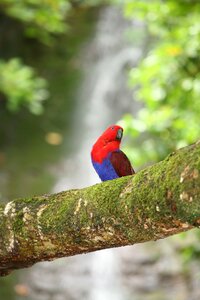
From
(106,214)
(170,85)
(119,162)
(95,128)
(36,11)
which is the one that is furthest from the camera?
(95,128)

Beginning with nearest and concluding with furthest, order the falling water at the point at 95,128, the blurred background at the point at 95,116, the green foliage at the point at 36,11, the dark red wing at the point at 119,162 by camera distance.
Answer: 1. the dark red wing at the point at 119,162
2. the blurred background at the point at 95,116
3. the falling water at the point at 95,128
4. the green foliage at the point at 36,11

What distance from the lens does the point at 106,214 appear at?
1794mm

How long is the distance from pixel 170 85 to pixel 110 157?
8.86 ft

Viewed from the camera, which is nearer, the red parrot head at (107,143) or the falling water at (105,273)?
the red parrot head at (107,143)

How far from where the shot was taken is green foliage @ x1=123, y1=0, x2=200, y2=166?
4.42 metres

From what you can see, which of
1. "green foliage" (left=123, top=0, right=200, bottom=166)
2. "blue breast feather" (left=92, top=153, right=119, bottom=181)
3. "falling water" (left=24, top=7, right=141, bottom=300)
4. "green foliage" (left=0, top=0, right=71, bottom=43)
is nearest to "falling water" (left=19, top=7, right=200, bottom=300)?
"falling water" (left=24, top=7, right=141, bottom=300)

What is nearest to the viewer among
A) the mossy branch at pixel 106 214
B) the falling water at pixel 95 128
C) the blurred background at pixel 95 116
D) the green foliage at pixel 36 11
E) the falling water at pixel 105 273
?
the mossy branch at pixel 106 214

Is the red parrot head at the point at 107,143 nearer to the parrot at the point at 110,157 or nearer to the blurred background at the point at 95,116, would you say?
the parrot at the point at 110,157

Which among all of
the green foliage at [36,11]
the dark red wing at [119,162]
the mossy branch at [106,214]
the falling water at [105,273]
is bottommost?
the mossy branch at [106,214]

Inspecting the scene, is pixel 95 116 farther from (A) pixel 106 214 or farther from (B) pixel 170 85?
(A) pixel 106 214

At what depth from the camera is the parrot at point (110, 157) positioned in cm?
250

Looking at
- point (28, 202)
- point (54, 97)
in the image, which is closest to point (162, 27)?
point (28, 202)

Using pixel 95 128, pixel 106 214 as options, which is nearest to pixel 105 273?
pixel 95 128

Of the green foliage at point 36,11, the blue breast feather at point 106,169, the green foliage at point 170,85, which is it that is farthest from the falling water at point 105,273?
the blue breast feather at point 106,169
